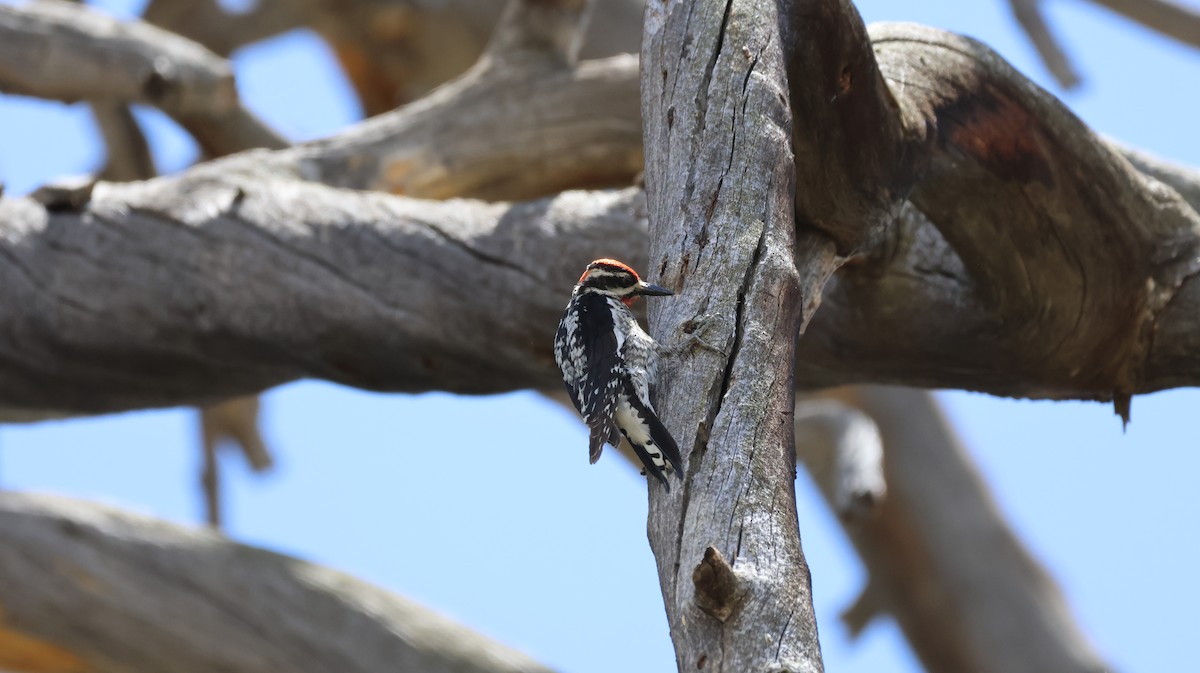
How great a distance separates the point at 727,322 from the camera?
2.17 metres

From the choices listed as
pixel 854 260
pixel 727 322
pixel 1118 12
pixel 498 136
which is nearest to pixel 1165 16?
pixel 1118 12

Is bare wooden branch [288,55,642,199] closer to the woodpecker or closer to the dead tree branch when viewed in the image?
the dead tree branch

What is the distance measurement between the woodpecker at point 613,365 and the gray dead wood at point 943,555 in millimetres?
5392

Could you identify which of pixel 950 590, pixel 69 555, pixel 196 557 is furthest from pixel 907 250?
pixel 950 590

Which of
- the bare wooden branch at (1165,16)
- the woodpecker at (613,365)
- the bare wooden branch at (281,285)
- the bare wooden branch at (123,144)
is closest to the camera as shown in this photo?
the woodpecker at (613,365)

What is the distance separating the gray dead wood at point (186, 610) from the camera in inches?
203

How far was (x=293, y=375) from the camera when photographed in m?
4.55

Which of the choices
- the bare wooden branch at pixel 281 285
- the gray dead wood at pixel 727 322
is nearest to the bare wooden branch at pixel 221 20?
the bare wooden branch at pixel 281 285

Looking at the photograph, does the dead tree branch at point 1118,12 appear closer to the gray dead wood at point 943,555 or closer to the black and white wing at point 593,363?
the black and white wing at point 593,363

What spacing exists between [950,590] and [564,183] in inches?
189

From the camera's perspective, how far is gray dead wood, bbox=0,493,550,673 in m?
5.15

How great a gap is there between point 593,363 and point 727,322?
81cm

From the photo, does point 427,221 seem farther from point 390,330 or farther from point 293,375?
point 293,375

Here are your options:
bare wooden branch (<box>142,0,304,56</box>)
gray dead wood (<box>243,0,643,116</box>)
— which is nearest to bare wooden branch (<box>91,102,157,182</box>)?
bare wooden branch (<box>142,0,304,56</box>)
